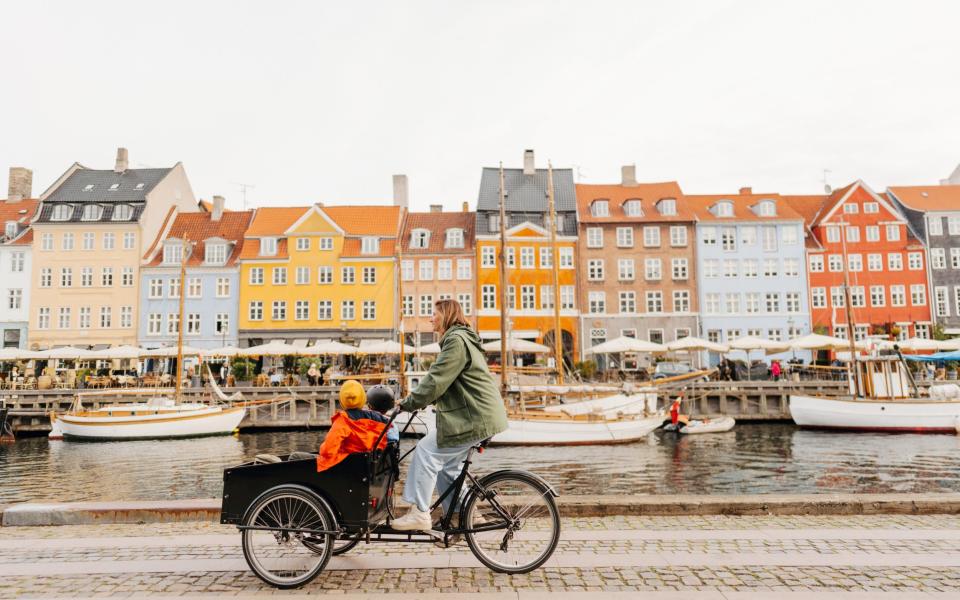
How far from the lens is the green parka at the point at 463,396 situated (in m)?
4.76

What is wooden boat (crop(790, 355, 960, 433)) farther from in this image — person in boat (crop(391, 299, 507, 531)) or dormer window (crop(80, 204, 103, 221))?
dormer window (crop(80, 204, 103, 221))

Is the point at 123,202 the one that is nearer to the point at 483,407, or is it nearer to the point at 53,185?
the point at 53,185

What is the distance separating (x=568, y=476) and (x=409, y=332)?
2854 centimetres

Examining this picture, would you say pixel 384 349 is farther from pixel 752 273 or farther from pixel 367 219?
pixel 752 273

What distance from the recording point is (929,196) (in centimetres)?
4875

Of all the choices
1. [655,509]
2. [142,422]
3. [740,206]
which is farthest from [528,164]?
[655,509]

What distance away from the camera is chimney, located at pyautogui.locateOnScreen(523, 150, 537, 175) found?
48719 millimetres

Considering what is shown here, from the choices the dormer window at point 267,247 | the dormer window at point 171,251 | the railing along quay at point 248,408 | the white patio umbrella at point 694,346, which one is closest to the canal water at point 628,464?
the railing along quay at point 248,408

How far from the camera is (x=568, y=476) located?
15.9 metres

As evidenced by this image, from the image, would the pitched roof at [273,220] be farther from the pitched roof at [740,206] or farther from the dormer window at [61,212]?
the pitched roof at [740,206]

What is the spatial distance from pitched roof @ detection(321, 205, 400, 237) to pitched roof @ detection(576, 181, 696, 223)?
42.1 feet

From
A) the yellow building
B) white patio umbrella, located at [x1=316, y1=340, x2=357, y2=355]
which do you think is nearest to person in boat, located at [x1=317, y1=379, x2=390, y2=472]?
white patio umbrella, located at [x1=316, y1=340, x2=357, y2=355]

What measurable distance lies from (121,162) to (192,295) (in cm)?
1246

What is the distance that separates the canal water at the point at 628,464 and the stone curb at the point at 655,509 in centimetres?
669
